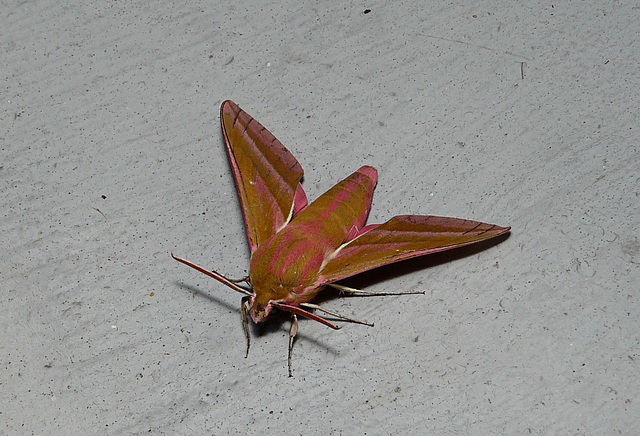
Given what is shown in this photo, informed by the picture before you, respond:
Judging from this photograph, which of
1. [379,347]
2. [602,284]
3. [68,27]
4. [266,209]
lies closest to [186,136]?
[266,209]

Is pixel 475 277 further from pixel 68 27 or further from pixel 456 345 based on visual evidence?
pixel 68 27

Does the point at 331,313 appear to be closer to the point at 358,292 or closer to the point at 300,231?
the point at 358,292

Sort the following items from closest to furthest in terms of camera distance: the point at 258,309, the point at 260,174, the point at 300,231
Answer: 1. the point at 258,309
2. the point at 300,231
3. the point at 260,174

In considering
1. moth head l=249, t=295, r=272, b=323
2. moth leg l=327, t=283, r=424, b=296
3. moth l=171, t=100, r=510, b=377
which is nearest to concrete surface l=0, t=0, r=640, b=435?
moth leg l=327, t=283, r=424, b=296

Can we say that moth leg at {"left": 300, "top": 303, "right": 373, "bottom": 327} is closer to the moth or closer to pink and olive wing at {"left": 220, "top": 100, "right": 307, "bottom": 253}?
the moth

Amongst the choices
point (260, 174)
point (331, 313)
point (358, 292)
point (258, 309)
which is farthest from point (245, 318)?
point (260, 174)
